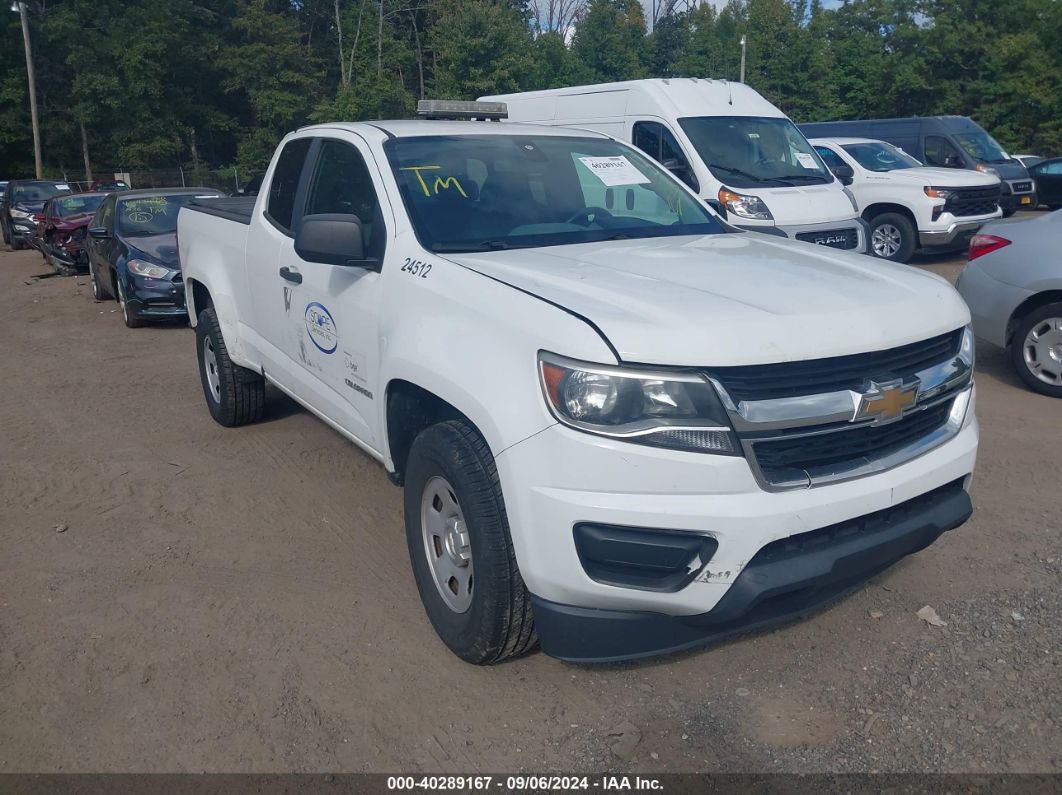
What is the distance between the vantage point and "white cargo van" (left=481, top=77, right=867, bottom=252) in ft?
33.5

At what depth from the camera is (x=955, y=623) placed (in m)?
3.71

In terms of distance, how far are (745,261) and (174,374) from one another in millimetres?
6327

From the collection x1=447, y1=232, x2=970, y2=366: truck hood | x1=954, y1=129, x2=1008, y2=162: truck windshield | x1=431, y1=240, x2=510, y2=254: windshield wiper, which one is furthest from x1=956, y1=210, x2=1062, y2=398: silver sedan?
x1=954, y1=129, x2=1008, y2=162: truck windshield

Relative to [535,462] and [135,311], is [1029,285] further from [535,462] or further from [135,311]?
[135,311]

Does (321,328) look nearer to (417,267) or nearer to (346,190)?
(346,190)

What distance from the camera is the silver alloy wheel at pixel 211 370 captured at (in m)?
6.48

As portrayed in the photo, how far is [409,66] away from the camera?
54844mm

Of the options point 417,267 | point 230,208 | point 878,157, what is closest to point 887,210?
point 878,157

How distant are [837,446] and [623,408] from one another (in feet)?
2.36

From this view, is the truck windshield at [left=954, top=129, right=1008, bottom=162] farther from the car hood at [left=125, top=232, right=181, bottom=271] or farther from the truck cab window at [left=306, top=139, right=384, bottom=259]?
the truck cab window at [left=306, top=139, right=384, bottom=259]

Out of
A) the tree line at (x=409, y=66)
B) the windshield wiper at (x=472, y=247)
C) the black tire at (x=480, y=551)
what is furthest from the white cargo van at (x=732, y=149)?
the tree line at (x=409, y=66)

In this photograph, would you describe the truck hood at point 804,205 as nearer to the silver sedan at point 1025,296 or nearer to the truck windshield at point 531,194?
the silver sedan at point 1025,296

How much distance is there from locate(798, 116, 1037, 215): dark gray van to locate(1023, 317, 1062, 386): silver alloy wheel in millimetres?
11312

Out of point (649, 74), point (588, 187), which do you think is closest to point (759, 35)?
point (649, 74)
